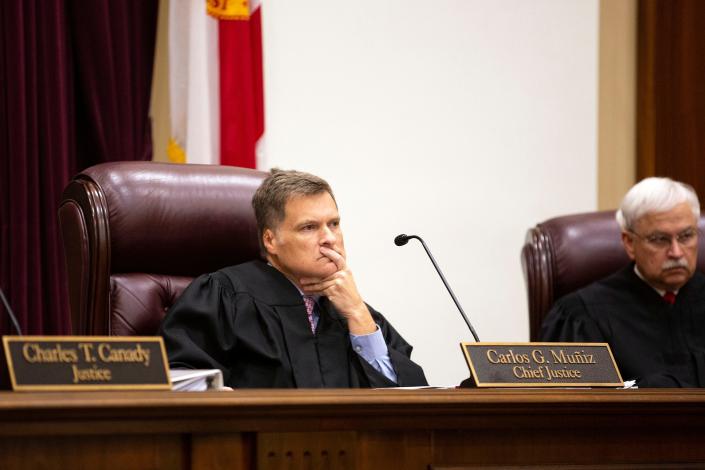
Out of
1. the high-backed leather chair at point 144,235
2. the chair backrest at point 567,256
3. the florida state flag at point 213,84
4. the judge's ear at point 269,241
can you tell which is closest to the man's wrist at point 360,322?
the judge's ear at point 269,241

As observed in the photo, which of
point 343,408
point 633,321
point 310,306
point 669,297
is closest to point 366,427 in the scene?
point 343,408

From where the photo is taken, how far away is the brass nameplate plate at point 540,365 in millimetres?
2115

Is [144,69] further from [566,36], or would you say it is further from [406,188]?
[566,36]

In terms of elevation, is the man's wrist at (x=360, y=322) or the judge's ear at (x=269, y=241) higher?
the judge's ear at (x=269, y=241)

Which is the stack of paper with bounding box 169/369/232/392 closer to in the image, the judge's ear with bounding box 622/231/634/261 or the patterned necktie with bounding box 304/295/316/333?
the patterned necktie with bounding box 304/295/316/333

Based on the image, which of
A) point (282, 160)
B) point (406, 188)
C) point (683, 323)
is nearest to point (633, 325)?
point (683, 323)

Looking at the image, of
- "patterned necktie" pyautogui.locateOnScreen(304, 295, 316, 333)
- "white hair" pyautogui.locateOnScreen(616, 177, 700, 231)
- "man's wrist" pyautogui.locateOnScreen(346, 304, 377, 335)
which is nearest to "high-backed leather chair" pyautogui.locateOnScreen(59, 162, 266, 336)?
"patterned necktie" pyautogui.locateOnScreen(304, 295, 316, 333)

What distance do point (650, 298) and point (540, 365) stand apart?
1503 millimetres

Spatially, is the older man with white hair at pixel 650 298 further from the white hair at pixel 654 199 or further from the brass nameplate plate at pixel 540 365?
the brass nameplate plate at pixel 540 365

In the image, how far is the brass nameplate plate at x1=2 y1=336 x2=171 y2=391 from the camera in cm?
177

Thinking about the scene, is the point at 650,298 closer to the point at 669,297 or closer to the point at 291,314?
the point at 669,297

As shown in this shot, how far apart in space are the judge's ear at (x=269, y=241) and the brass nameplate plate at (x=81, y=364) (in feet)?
3.68

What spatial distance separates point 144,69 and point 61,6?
0.41 meters

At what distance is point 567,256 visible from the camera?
11.9 ft
